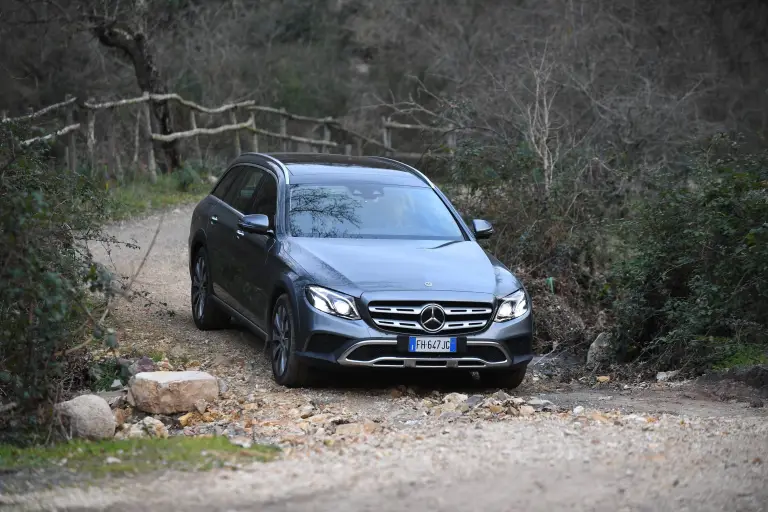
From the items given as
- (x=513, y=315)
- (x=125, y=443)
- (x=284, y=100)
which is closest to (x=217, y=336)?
(x=513, y=315)

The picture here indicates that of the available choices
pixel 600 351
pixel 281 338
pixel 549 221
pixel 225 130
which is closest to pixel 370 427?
pixel 281 338

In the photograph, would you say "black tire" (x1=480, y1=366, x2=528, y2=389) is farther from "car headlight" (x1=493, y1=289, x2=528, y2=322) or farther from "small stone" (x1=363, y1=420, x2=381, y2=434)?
"small stone" (x1=363, y1=420, x2=381, y2=434)

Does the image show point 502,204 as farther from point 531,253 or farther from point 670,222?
point 670,222

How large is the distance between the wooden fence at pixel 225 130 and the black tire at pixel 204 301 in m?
4.39

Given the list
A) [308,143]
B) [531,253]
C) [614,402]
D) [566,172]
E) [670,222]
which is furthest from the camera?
[308,143]

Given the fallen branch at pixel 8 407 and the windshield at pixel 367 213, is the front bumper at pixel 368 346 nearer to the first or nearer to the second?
the windshield at pixel 367 213

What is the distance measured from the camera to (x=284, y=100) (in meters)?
32.0

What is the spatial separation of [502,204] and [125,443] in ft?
25.6

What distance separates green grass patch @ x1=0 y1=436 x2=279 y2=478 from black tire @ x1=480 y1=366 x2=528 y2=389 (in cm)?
285

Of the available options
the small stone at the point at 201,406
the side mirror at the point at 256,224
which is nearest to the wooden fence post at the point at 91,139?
the side mirror at the point at 256,224

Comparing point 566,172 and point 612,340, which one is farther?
point 566,172

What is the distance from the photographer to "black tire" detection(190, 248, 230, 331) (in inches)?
438

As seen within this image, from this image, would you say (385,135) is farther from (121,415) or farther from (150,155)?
(121,415)

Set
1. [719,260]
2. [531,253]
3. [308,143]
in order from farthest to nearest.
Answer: [308,143]
[531,253]
[719,260]
